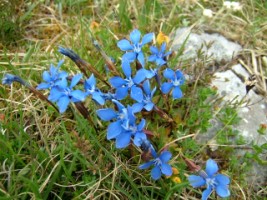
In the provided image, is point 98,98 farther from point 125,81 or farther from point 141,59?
point 141,59

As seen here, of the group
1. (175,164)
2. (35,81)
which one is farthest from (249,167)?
(35,81)

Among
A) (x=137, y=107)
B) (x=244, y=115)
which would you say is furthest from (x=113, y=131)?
(x=244, y=115)

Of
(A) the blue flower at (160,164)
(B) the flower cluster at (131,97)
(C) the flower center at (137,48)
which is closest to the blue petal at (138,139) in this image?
(B) the flower cluster at (131,97)

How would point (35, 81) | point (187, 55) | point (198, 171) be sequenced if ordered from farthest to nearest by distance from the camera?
point (187, 55) < point (35, 81) < point (198, 171)

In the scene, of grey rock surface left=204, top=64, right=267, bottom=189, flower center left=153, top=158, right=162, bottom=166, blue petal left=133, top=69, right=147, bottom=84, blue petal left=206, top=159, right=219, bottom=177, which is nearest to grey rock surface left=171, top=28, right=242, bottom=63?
grey rock surface left=204, top=64, right=267, bottom=189

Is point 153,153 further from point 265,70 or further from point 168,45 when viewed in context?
point 265,70

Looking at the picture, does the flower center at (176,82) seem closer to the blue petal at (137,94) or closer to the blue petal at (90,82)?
the blue petal at (137,94)
